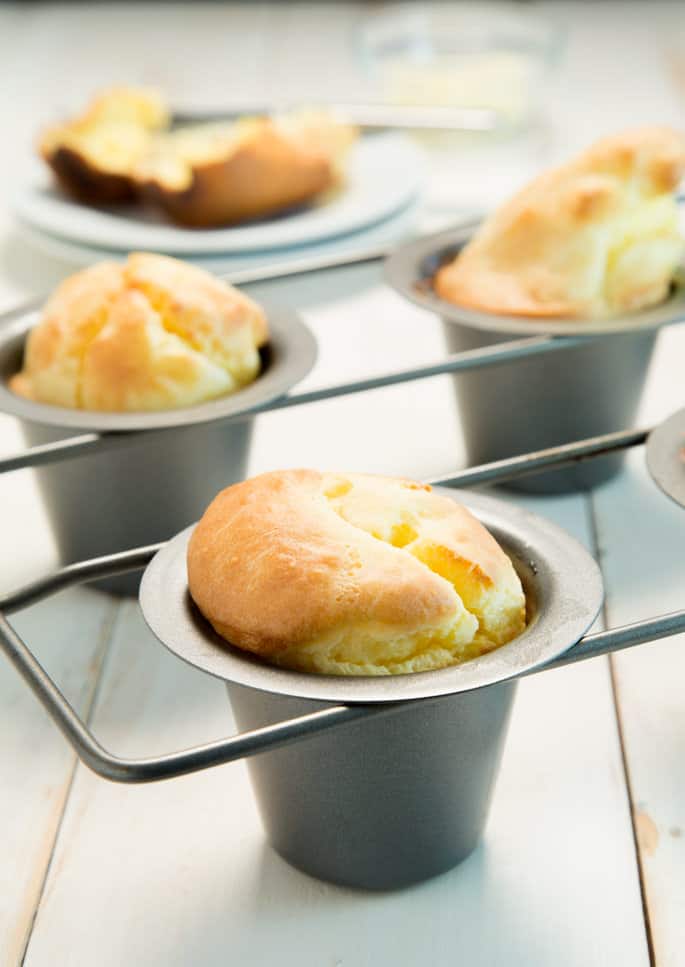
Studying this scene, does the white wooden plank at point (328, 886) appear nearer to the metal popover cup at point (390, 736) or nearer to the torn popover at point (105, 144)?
the metal popover cup at point (390, 736)

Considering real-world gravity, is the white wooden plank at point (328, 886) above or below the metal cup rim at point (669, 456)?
below

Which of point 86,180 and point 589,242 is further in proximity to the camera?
point 86,180

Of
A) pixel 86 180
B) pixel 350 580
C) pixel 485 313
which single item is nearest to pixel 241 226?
pixel 86 180

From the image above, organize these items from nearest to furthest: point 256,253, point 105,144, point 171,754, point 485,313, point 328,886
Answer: point 171,754 < point 328,886 < point 485,313 < point 256,253 < point 105,144

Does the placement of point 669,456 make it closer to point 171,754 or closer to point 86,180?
point 171,754

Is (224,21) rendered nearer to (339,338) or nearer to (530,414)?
(339,338)

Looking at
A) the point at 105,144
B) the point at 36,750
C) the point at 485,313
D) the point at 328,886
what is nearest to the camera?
the point at 328,886

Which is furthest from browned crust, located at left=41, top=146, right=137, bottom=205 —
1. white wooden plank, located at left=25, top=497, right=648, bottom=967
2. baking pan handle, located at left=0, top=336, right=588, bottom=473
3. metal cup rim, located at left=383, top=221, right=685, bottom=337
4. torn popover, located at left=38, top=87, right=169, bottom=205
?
white wooden plank, located at left=25, top=497, right=648, bottom=967

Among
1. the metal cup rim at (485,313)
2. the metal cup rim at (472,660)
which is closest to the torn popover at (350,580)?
the metal cup rim at (472,660)
